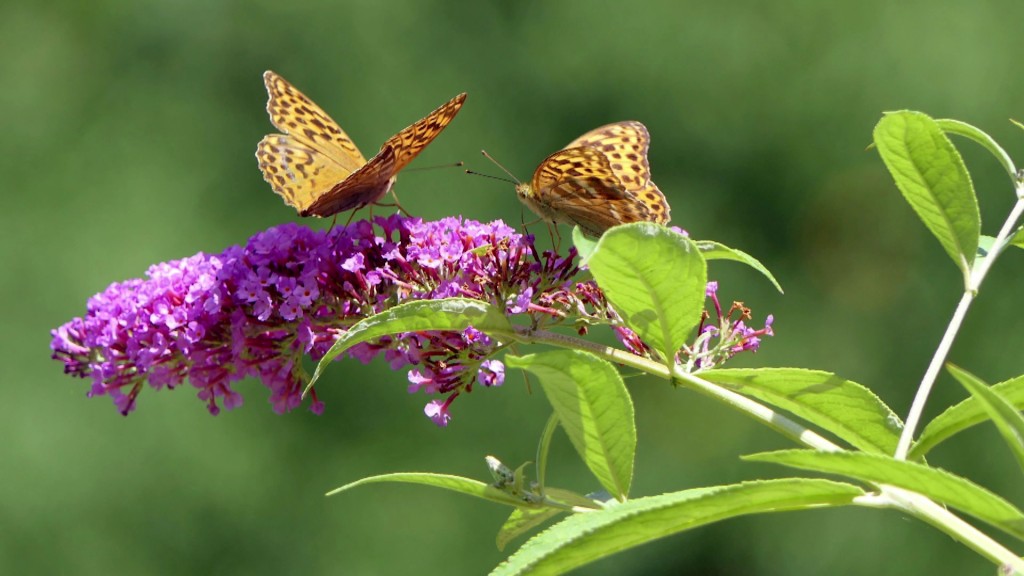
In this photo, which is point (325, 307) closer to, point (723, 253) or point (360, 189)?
point (360, 189)

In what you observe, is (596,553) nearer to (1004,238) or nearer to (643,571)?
(1004,238)

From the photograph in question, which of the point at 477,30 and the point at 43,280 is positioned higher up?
the point at 477,30

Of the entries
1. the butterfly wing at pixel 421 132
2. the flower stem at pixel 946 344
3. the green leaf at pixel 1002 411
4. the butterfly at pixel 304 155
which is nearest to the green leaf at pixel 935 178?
the flower stem at pixel 946 344

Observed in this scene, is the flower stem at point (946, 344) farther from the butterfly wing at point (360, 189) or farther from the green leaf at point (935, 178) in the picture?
the butterfly wing at point (360, 189)

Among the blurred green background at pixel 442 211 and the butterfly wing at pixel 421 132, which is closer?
the butterfly wing at pixel 421 132

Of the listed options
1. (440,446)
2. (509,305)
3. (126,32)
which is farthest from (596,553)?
(126,32)
